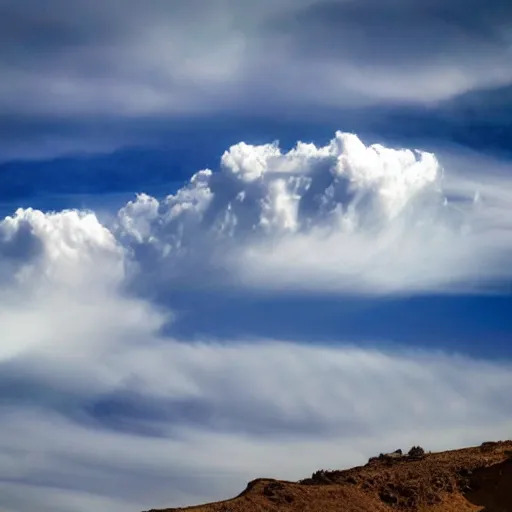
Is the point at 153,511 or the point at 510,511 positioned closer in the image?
the point at 153,511

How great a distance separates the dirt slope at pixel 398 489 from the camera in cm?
6412

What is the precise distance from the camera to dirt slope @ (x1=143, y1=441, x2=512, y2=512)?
64125 millimetres

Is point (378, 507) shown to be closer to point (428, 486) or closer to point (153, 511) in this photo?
point (428, 486)

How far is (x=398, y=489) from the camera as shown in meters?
67.9

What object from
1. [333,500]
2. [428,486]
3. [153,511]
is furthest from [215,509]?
[428,486]

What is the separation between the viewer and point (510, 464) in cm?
7138

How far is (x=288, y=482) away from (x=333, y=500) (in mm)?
4300

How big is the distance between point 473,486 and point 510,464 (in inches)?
156

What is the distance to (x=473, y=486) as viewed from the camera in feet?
229

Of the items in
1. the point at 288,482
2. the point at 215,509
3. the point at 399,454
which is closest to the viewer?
the point at 215,509

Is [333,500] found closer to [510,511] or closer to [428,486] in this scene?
[428,486]

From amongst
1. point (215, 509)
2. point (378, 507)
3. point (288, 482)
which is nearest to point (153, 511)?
point (215, 509)

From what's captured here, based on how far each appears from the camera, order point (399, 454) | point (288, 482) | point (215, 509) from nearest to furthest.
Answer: point (215, 509) → point (288, 482) → point (399, 454)

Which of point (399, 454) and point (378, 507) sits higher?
point (399, 454)
